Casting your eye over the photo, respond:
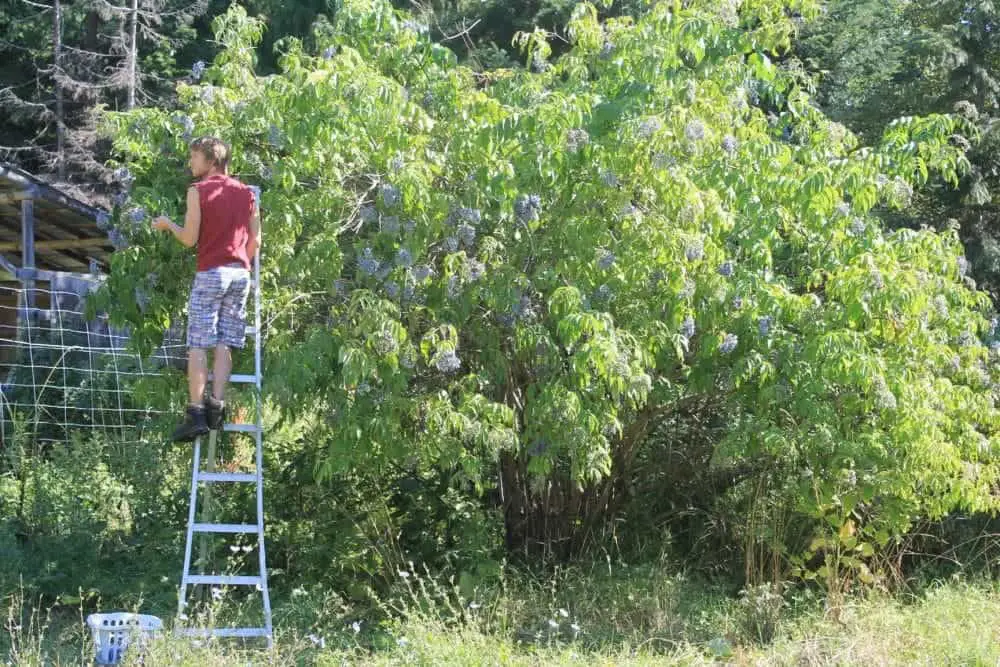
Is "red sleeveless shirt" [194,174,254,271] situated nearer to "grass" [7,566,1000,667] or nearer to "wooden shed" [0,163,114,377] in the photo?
"grass" [7,566,1000,667]

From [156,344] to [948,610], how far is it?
4844 millimetres

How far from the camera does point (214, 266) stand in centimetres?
595

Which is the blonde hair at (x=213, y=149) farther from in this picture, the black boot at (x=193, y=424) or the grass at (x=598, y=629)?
Result: the grass at (x=598, y=629)

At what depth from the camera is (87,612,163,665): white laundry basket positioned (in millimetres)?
5141

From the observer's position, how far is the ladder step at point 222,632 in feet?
17.3

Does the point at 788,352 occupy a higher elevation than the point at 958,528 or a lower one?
higher

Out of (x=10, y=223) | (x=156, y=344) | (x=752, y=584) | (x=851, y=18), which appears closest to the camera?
(x=156, y=344)

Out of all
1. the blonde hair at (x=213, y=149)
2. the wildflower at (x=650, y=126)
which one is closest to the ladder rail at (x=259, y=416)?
the blonde hair at (x=213, y=149)

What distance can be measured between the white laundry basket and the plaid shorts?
4.69 feet

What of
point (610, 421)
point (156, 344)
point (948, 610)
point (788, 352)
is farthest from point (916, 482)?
point (156, 344)

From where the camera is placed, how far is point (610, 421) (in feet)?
20.1

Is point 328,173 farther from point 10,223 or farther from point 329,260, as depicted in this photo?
point 10,223

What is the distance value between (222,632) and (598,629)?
2205mm

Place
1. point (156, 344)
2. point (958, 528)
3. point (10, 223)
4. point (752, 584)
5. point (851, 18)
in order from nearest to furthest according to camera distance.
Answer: point (156, 344), point (752, 584), point (958, 528), point (10, 223), point (851, 18)
